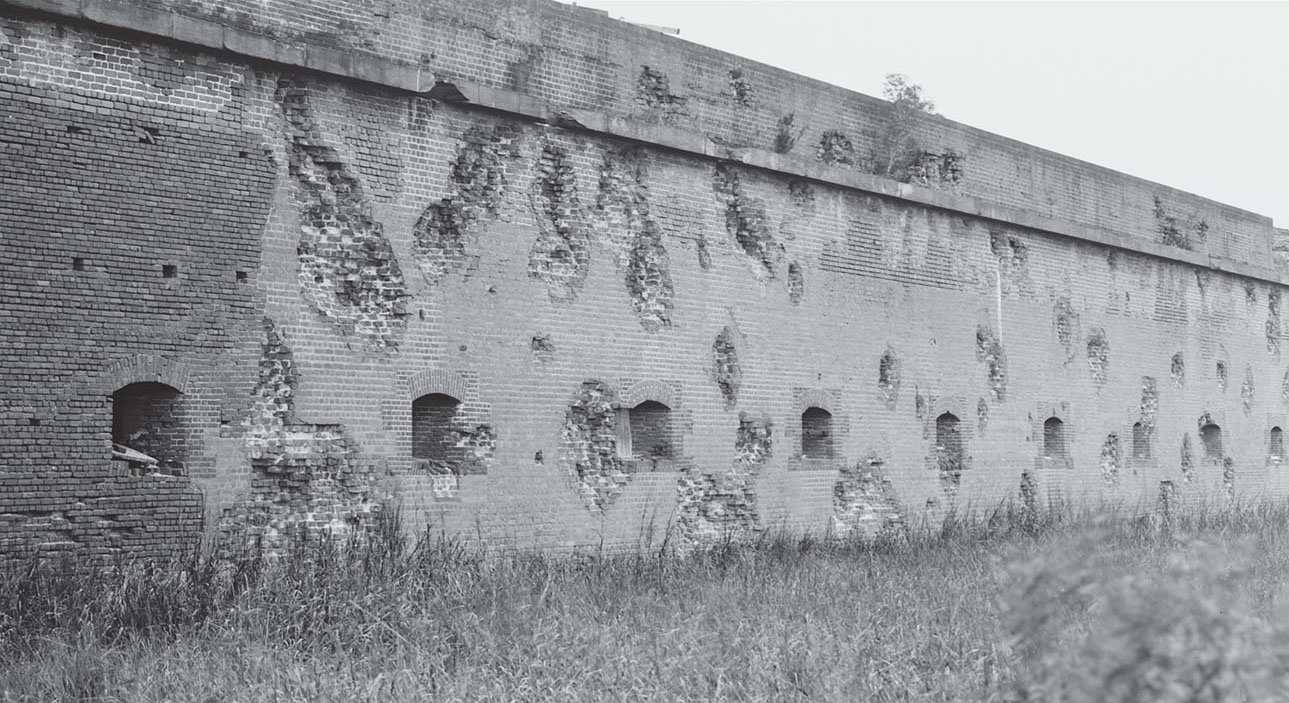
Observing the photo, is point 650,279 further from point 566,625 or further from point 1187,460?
point 1187,460

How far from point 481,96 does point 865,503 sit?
6388 mm

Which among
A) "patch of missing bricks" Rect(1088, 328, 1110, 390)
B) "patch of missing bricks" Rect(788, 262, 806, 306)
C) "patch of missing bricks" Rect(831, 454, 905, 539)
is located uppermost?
"patch of missing bricks" Rect(788, 262, 806, 306)

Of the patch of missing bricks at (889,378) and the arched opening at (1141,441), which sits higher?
the patch of missing bricks at (889,378)

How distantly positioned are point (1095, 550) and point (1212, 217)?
18.6 metres

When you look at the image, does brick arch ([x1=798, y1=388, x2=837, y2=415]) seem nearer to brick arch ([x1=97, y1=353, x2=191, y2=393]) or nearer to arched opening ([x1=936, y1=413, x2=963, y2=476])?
arched opening ([x1=936, y1=413, x2=963, y2=476])

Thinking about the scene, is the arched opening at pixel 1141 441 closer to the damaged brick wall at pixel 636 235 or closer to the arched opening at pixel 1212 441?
the arched opening at pixel 1212 441

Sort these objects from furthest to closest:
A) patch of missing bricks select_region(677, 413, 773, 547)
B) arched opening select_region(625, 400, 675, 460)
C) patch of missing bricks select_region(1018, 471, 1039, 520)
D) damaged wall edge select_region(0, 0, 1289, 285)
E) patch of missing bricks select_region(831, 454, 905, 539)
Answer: patch of missing bricks select_region(1018, 471, 1039, 520) → patch of missing bricks select_region(831, 454, 905, 539) → patch of missing bricks select_region(677, 413, 773, 547) → arched opening select_region(625, 400, 675, 460) → damaged wall edge select_region(0, 0, 1289, 285)

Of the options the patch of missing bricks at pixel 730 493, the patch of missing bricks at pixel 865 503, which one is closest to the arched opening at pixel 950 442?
the patch of missing bricks at pixel 865 503

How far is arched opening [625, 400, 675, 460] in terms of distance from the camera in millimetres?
12945

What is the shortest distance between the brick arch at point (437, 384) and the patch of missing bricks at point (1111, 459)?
10513 mm

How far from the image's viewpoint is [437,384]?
11.2 meters

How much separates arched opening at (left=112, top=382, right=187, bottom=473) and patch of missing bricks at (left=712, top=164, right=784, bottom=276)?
237 inches

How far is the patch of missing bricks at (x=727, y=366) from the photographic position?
530 inches

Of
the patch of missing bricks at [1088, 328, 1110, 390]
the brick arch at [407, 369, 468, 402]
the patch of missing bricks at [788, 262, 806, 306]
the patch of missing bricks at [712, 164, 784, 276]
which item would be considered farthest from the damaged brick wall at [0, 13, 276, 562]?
the patch of missing bricks at [1088, 328, 1110, 390]
